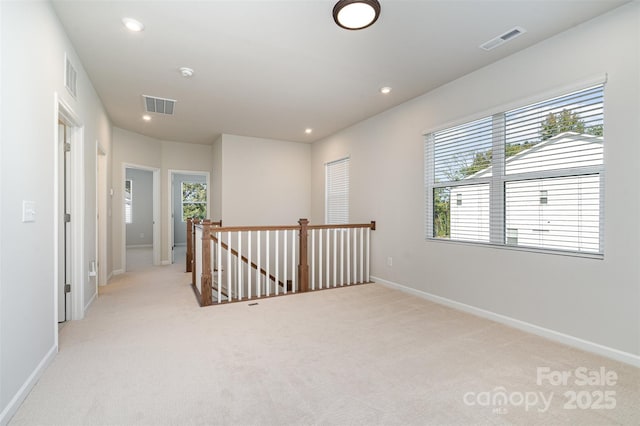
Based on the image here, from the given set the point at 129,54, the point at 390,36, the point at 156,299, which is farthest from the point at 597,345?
the point at 129,54

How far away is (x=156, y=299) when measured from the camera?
149 inches

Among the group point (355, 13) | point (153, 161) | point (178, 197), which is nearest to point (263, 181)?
point (153, 161)

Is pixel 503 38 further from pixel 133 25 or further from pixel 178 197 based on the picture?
pixel 178 197

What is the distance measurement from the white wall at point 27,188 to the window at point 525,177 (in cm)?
378

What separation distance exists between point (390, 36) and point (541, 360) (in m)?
2.88

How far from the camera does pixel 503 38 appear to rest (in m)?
2.62

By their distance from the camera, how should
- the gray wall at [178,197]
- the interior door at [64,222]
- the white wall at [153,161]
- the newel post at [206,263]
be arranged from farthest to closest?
the gray wall at [178,197] < the white wall at [153,161] < the newel post at [206,263] < the interior door at [64,222]

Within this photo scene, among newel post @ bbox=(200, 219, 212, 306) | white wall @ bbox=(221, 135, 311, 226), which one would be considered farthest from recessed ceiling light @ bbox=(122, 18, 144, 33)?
white wall @ bbox=(221, 135, 311, 226)

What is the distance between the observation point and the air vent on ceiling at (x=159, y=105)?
399 cm

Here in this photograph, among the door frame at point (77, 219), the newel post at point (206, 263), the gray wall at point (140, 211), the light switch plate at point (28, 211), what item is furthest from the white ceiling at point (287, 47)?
the gray wall at point (140, 211)

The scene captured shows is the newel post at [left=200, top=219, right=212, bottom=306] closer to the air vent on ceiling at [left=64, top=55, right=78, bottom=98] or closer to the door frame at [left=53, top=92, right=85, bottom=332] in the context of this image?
the door frame at [left=53, top=92, right=85, bottom=332]

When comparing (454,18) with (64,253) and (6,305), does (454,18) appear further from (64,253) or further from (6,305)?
(64,253)

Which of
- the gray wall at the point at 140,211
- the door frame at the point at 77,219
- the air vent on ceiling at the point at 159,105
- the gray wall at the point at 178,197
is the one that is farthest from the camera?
the gray wall at the point at 178,197

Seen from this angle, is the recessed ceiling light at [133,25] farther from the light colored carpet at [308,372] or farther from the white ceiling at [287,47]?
the light colored carpet at [308,372]
